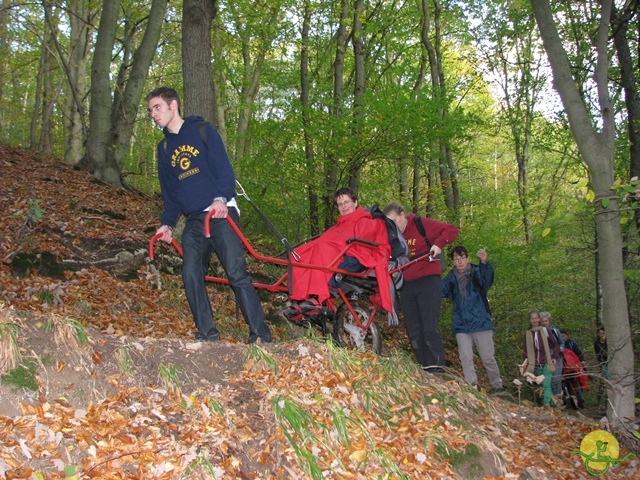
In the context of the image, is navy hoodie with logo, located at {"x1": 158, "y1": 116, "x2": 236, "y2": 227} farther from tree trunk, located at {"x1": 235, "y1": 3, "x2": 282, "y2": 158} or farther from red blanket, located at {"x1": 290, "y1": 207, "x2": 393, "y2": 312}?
tree trunk, located at {"x1": 235, "y1": 3, "x2": 282, "y2": 158}

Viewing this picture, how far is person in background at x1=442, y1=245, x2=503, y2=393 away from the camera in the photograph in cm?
673

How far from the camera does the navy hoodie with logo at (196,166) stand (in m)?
4.79

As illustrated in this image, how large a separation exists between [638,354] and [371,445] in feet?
26.7

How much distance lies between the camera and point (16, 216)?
7770mm

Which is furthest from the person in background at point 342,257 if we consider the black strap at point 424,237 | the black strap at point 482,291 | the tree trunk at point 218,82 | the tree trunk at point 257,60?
the tree trunk at point 218,82

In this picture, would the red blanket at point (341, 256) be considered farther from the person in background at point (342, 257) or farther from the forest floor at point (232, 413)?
the forest floor at point (232, 413)

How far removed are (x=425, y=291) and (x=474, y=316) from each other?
0.95 metres

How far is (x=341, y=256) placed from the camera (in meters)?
5.77

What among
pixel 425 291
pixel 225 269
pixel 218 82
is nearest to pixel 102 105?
pixel 218 82

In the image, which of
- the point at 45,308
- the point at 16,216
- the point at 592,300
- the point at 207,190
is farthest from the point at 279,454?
the point at 592,300

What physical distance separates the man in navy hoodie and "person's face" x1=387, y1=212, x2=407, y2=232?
6.90 feet

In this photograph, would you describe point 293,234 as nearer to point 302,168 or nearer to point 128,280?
point 302,168

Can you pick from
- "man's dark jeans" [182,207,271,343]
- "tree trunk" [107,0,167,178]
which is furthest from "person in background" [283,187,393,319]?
"tree trunk" [107,0,167,178]

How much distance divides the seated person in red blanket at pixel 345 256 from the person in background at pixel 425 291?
488mm
